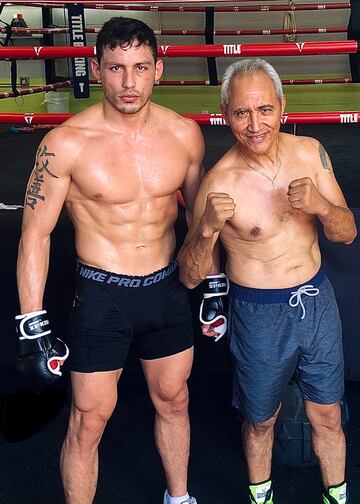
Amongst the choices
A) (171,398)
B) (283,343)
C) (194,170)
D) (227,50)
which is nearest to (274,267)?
(283,343)

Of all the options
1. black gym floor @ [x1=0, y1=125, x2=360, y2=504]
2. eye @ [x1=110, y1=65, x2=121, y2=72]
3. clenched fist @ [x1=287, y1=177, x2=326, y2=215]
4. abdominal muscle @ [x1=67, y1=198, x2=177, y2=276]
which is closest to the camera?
clenched fist @ [x1=287, y1=177, x2=326, y2=215]

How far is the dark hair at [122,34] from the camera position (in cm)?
148

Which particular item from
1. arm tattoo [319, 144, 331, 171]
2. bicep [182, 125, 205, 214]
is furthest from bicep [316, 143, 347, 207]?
bicep [182, 125, 205, 214]

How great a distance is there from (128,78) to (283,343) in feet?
2.41

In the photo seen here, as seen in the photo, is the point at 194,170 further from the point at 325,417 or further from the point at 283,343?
the point at 325,417

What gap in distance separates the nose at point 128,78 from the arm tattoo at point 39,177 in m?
0.24

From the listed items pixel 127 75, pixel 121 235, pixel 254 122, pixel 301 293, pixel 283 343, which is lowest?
pixel 283 343

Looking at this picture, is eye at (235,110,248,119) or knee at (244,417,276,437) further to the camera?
knee at (244,417,276,437)

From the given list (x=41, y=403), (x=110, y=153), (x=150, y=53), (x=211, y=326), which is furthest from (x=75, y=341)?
(x=41, y=403)

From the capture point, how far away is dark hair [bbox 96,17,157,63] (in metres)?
Answer: 1.48

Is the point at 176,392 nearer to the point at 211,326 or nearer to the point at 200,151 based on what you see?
the point at 211,326

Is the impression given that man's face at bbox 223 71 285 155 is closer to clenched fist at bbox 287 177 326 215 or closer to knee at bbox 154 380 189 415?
clenched fist at bbox 287 177 326 215

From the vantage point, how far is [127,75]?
1.48 m

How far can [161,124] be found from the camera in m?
1.65
